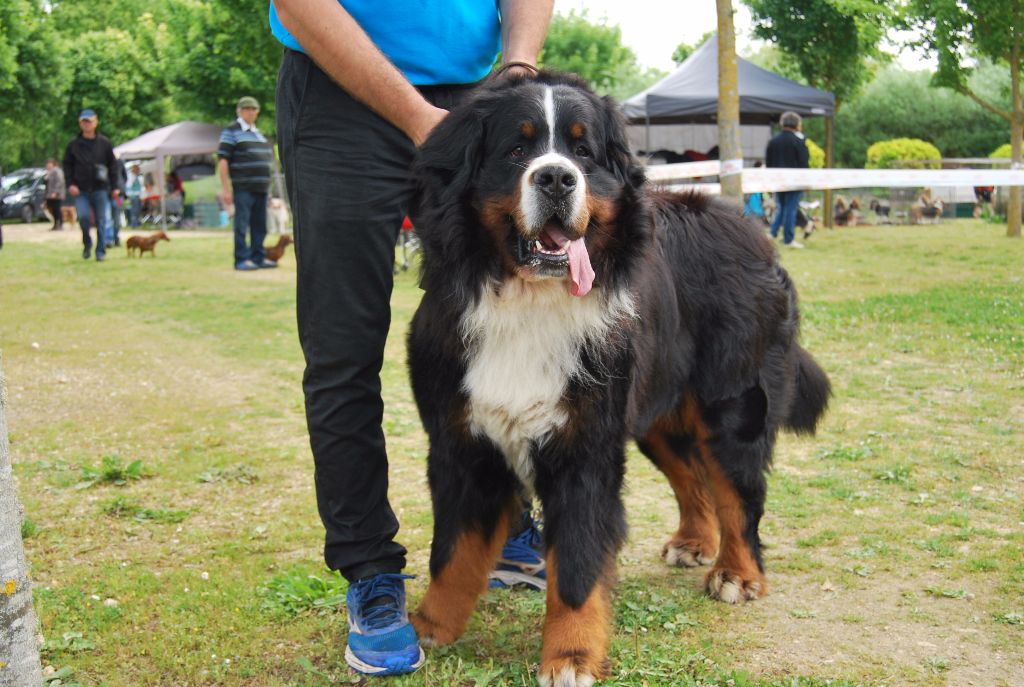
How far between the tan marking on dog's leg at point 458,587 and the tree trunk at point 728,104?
19.6ft

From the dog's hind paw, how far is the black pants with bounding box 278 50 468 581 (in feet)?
1.84

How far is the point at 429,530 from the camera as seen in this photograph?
13.1 ft

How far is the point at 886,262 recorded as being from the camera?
13.6m

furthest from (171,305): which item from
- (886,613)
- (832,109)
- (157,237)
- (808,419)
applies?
(832,109)

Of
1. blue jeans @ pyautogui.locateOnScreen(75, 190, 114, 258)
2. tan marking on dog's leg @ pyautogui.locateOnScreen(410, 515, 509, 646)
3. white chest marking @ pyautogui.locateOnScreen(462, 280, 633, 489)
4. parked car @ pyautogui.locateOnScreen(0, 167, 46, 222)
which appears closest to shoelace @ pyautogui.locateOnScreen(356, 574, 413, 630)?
tan marking on dog's leg @ pyautogui.locateOnScreen(410, 515, 509, 646)

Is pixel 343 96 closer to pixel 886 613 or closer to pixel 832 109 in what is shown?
pixel 886 613

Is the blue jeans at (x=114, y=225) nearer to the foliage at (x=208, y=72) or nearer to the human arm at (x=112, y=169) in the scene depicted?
the human arm at (x=112, y=169)

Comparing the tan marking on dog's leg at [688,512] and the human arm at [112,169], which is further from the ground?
the human arm at [112,169]

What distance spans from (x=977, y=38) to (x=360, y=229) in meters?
16.3

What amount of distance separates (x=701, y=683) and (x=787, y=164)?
14.9 meters

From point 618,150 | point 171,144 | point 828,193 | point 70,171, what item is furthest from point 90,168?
point 171,144

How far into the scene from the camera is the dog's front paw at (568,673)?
104 inches

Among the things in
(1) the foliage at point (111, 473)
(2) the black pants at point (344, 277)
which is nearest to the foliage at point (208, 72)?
(1) the foliage at point (111, 473)

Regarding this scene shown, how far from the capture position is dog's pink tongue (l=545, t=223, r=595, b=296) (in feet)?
8.44
